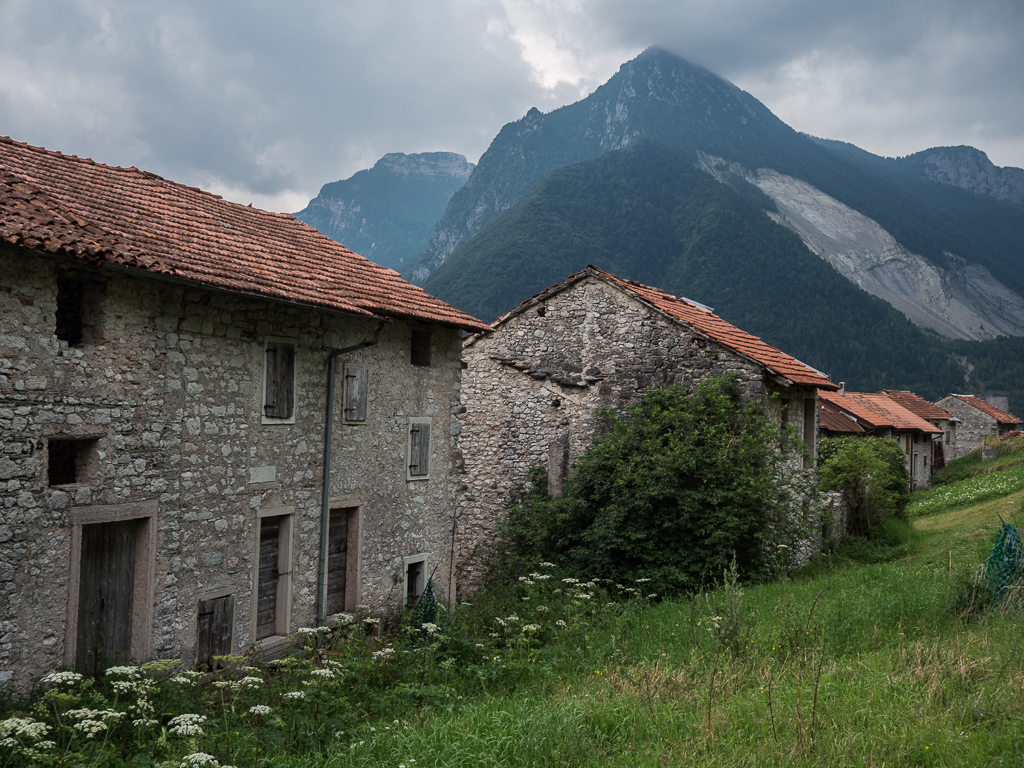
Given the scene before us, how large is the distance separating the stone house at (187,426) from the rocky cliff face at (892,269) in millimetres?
119145

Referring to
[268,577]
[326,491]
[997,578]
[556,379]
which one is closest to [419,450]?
[326,491]

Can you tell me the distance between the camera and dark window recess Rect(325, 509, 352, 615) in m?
10.4

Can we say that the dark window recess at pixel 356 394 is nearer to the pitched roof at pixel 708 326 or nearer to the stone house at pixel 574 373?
the stone house at pixel 574 373

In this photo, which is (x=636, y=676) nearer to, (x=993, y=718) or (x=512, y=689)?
(x=512, y=689)

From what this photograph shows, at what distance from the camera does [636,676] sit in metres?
6.53

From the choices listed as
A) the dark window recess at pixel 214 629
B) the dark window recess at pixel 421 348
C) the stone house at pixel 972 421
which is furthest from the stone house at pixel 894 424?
the dark window recess at pixel 214 629

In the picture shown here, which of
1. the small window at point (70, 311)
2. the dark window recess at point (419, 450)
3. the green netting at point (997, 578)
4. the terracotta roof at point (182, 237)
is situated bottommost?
the green netting at point (997, 578)

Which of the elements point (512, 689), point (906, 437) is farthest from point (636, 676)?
point (906, 437)

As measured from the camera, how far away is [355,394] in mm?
10539

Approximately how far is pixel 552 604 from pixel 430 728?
6.38 metres

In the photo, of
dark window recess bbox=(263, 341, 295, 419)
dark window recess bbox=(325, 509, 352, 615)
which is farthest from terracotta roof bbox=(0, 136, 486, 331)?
dark window recess bbox=(325, 509, 352, 615)

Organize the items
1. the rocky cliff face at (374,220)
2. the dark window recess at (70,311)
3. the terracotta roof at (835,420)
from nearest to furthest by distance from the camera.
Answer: the dark window recess at (70,311), the terracotta roof at (835,420), the rocky cliff face at (374,220)

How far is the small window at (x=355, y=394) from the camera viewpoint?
34.3 ft

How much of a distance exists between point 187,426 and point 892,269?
467ft
